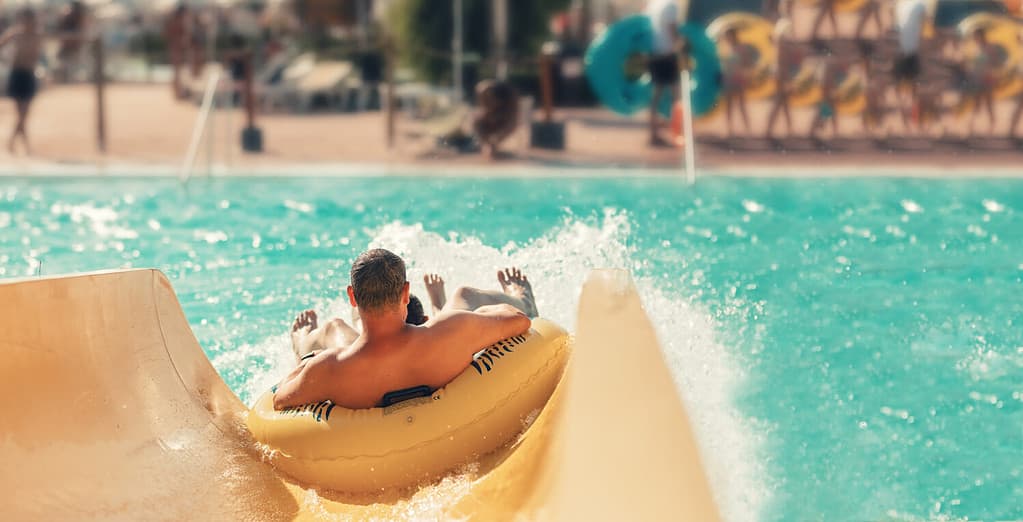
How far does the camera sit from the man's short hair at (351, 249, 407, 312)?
3.18 metres

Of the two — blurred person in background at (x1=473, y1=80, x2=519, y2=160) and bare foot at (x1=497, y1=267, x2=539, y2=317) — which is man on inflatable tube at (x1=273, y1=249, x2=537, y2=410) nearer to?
bare foot at (x1=497, y1=267, x2=539, y2=317)

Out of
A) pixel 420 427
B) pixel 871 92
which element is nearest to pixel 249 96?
pixel 871 92

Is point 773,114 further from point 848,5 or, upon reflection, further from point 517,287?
point 517,287

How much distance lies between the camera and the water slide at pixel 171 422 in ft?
8.62

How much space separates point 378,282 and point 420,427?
1.39 ft

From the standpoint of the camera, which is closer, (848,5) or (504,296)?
(504,296)

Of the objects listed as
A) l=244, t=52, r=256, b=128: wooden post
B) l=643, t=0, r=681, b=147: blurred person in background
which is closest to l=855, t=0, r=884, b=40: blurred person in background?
l=643, t=0, r=681, b=147: blurred person in background

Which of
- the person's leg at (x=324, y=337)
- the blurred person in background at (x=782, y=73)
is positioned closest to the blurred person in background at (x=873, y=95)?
the blurred person in background at (x=782, y=73)

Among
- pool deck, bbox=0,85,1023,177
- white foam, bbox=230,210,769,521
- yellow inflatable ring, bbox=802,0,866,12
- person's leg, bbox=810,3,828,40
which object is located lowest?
white foam, bbox=230,210,769,521

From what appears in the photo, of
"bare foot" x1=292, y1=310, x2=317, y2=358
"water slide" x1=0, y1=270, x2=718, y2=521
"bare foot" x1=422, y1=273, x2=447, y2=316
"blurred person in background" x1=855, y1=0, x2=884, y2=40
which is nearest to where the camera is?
"water slide" x1=0, y1=270, x2=718, y2=521

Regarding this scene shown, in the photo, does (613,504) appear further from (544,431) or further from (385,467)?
(385,467)

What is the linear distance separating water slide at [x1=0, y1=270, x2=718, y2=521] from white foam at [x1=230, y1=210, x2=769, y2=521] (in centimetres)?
95

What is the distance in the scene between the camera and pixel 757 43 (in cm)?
1269

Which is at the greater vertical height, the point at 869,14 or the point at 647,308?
→ the point at 869,14
